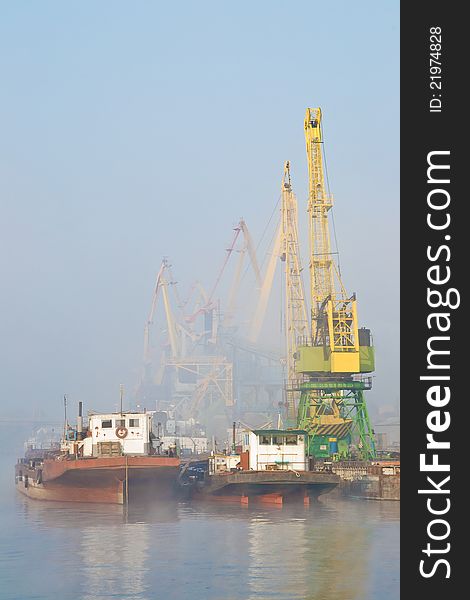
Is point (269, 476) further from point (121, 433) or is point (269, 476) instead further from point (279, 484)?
point (121, 433)

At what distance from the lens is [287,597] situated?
120 ft

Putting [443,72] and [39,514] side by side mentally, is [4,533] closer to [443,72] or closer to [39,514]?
[39,514]

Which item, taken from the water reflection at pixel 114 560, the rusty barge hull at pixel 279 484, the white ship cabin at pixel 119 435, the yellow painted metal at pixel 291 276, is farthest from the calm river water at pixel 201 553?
the yellow painted metal at pixel 291 276

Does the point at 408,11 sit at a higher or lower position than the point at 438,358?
higher

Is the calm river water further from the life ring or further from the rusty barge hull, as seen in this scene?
the life ring

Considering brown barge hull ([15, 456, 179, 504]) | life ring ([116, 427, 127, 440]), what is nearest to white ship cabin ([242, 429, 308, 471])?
brown barge hull ([15, 456, 179, 504])

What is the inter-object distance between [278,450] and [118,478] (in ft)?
41.3

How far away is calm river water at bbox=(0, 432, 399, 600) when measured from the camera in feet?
126

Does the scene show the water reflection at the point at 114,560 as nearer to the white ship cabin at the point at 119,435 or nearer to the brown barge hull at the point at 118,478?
the brown barge hull at the point at 118,478

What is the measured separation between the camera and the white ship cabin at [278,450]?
243 feet

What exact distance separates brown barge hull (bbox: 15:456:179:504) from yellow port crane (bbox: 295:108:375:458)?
90.2 feet

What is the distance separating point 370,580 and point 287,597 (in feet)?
17.9

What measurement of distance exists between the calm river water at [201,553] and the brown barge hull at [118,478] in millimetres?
1513

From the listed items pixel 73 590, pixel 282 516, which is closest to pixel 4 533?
pixel 282 516
